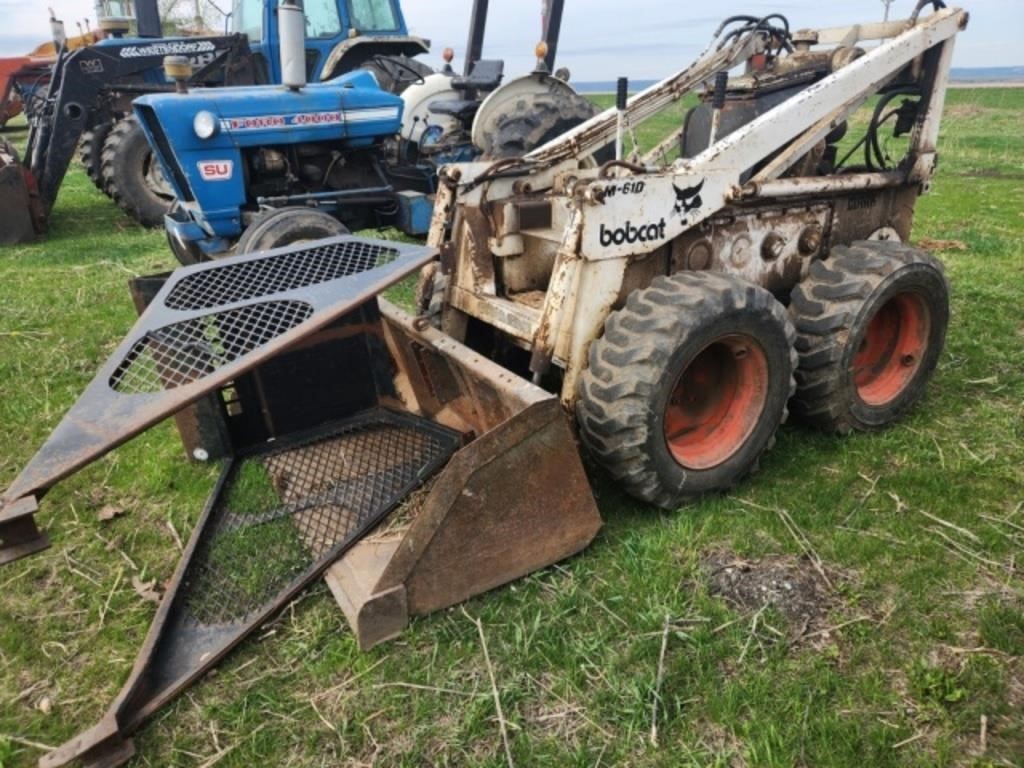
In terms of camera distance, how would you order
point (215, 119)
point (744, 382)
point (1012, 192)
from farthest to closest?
point (1012, 192) → point (215, 119) → point (744, 382)

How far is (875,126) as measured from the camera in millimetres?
3941

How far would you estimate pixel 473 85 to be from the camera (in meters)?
7.12

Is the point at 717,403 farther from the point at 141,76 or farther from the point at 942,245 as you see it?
the point at 141,76

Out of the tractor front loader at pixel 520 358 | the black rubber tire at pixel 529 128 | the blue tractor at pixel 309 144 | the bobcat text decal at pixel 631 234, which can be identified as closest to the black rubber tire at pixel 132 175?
the blue tractor at pixel 309 144

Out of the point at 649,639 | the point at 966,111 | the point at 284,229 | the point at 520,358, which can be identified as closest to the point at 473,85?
the point at 284,229

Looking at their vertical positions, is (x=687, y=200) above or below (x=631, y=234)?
above

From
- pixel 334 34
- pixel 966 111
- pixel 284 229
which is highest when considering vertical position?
pixel 334 34

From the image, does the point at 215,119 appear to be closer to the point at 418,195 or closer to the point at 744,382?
the point at 418,195

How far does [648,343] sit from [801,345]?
1.04m

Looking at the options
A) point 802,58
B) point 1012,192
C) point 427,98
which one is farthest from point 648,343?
point 1012,192

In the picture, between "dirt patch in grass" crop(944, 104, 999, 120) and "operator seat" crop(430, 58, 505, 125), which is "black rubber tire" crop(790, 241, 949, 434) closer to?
"operator seat" crop(430, 58, 505, 125)

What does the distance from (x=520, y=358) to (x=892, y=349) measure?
190 cm

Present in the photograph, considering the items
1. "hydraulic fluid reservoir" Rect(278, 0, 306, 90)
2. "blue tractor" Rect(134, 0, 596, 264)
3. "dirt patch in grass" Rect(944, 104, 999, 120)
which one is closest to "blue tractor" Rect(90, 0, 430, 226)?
"blue tractor" Rect(134, 0, 596, 264)

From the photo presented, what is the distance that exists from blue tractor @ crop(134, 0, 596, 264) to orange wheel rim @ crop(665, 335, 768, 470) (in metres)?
3.00
